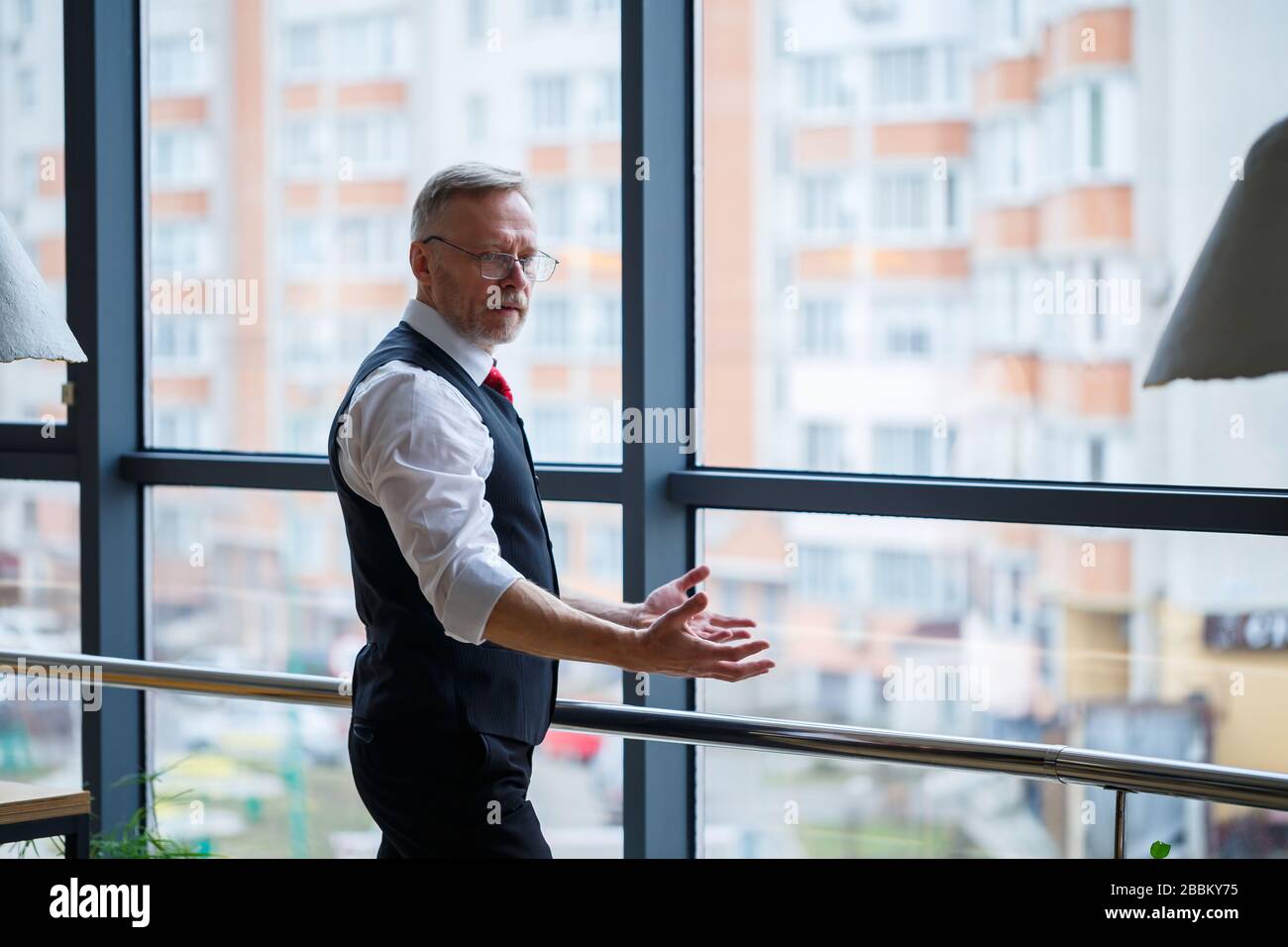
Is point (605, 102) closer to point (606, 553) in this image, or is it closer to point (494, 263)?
point (606, 553)

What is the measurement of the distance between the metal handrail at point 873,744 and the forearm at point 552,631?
0.98 ft

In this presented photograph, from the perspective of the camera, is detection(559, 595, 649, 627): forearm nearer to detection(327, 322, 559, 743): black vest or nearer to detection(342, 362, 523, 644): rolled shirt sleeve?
detection(327, 322, 559, 743): black vest

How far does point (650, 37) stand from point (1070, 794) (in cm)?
173

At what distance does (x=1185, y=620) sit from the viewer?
7.90 feet

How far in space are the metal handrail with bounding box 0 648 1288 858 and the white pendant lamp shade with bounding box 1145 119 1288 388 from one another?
21.2 inches

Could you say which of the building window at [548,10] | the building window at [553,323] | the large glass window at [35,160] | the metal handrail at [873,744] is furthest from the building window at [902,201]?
the large glass window at [35,160]

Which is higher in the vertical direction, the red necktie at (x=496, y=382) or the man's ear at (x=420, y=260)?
the man's ear at (x=420, y=260)

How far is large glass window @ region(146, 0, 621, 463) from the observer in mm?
2961

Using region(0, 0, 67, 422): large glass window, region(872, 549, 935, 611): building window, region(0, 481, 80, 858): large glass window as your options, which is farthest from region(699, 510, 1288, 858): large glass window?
region(0, 0, 67, 422): large glass window

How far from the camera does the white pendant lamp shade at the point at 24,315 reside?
5.49ft

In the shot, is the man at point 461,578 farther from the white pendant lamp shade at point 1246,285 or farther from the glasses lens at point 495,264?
the white pendant lamp shade at point 1246,285

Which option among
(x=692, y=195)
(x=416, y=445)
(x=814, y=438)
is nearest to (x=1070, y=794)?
(x=814, y=438)

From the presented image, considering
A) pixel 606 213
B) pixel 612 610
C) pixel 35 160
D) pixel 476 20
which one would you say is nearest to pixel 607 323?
pixel 606 213
